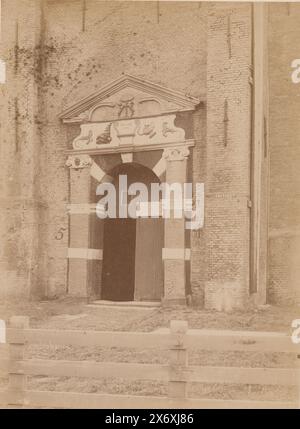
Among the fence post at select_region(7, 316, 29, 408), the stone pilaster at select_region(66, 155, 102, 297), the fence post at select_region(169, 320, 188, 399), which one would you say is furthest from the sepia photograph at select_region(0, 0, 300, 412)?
the fence post at select_region(169, 320, 188, 399)

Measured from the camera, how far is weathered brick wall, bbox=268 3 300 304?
11.1 metres

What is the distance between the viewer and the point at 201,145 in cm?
1180

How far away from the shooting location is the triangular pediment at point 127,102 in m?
11.9

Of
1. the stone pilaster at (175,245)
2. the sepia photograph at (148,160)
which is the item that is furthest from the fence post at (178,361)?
the stone pilaster at (175,245)

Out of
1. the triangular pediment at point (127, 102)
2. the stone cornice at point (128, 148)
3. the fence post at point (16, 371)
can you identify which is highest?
the triangular pediment at point (127, 102)

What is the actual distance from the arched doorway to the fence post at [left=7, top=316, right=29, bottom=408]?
4.53 m

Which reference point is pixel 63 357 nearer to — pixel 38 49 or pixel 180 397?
pixel 180 397

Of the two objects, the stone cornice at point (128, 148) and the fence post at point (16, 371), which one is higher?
the stone cornice at point (128, 148)

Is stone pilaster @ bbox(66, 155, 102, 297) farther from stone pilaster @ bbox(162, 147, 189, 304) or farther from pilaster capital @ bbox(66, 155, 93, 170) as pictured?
stone pilaster @ bbox(162, 147, 189, 304)

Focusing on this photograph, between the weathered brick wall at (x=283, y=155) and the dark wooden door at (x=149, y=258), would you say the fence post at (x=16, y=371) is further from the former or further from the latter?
the weathered brick wall at (x=283, y=155)

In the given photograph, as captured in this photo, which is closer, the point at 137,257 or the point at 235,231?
the point at 235,231

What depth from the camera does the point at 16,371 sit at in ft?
23.7

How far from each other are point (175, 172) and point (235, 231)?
1802mm
